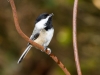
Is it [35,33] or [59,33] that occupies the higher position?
[35,33]

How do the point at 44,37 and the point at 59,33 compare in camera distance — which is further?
the point at 59,33

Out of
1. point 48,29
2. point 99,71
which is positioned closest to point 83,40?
point 99,71

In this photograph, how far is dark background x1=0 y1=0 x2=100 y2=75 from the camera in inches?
129

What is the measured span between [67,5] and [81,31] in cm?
43

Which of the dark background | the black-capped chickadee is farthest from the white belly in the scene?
the dark background

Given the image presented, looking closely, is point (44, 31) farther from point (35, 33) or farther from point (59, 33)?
point (59, 33)

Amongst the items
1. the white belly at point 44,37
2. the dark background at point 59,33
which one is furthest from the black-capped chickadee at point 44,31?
the dark background at point 59,33

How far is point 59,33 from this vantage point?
3.29 m

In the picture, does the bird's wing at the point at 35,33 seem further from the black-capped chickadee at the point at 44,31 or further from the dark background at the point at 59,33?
the dark background at the point at 59,33

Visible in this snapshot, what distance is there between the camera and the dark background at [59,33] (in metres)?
3.28

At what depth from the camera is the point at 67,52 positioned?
11.7ft

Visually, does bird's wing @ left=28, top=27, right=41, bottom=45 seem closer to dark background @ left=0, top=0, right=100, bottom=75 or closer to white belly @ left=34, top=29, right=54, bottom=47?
white belly @ left=34, top=29, right=54, bottom=47

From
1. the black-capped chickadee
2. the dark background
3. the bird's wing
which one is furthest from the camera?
the dark background

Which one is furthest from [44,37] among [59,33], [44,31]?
[59,33]
